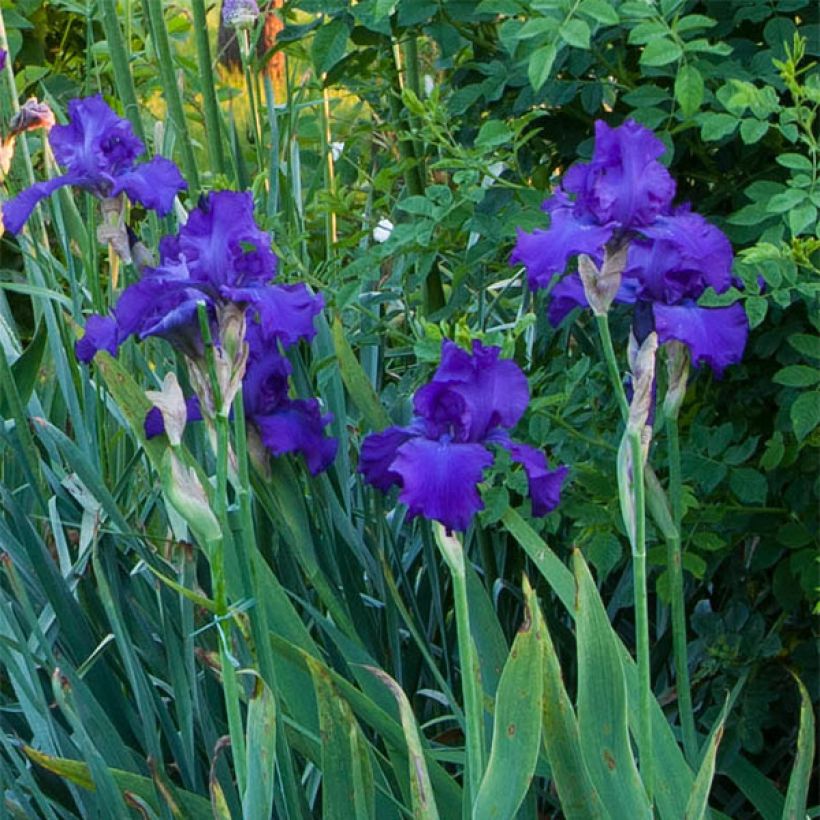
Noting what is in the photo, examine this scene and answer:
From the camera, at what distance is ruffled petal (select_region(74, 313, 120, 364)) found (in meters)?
1.26

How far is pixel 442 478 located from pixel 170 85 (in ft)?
2.96

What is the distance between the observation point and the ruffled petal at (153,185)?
1417mm

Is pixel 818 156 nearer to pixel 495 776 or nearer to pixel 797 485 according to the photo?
pixel 797 485

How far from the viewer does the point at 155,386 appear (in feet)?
5.65

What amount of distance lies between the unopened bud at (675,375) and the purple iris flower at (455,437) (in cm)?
11

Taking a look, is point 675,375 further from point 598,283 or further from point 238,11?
point 238,11

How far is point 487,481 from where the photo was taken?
4.67 ft

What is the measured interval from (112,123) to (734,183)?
27.6 inches

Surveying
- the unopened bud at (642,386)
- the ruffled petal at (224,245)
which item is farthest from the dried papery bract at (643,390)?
the ruffled petal at (224,245)

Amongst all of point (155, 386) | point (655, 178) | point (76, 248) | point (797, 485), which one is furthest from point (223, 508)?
point (76, 248)

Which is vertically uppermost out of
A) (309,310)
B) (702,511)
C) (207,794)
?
(309,310)

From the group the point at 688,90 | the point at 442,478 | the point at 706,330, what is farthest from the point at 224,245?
the point at 688,90

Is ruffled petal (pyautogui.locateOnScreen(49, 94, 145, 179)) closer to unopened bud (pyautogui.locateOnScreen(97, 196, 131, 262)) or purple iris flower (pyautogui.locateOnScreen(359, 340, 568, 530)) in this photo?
unopened bud (pyautogui.locateOnScreen(97, 196, 131, 262))

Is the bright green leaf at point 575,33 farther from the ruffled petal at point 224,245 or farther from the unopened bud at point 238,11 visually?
the unopened bud at point 238,11
